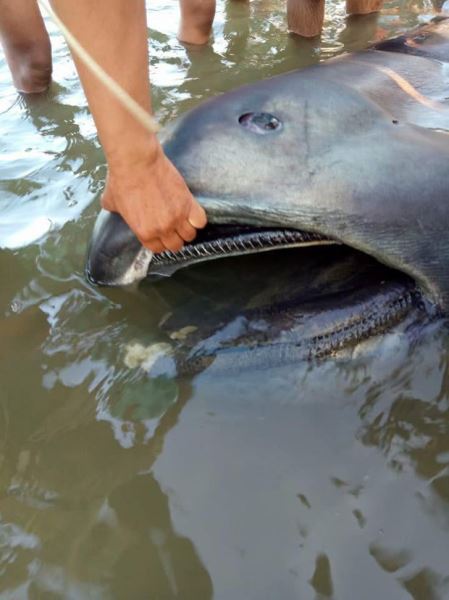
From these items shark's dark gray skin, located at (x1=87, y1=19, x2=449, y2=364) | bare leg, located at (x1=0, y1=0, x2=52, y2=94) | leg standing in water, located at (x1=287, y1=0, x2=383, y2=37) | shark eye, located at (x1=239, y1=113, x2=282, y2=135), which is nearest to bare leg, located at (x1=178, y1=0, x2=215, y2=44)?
leg standing in water, located at (x1=287, y1=0, x2=383, y2=37)

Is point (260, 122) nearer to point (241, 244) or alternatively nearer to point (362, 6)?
point (241, 244)

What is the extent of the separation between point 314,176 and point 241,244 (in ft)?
1.01

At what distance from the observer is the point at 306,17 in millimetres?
4871

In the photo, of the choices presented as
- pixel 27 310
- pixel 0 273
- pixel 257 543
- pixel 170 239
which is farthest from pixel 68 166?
pixel 257 543

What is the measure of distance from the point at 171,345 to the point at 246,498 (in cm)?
52

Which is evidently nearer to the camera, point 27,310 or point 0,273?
point 27,310

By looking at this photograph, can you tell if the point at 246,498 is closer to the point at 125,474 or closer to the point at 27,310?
the point at 125,474

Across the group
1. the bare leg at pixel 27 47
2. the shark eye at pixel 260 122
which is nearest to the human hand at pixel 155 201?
the shark eye at pixel 260 122

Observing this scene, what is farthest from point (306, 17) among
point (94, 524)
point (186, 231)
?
point (94, 524)

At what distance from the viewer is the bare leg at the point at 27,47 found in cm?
399

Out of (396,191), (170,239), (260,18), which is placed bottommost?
(260,18)

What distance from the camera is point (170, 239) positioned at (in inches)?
73.4

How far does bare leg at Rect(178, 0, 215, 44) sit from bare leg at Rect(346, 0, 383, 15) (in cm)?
116

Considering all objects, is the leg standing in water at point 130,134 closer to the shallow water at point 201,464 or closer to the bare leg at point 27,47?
the shallow water at point 201,464
